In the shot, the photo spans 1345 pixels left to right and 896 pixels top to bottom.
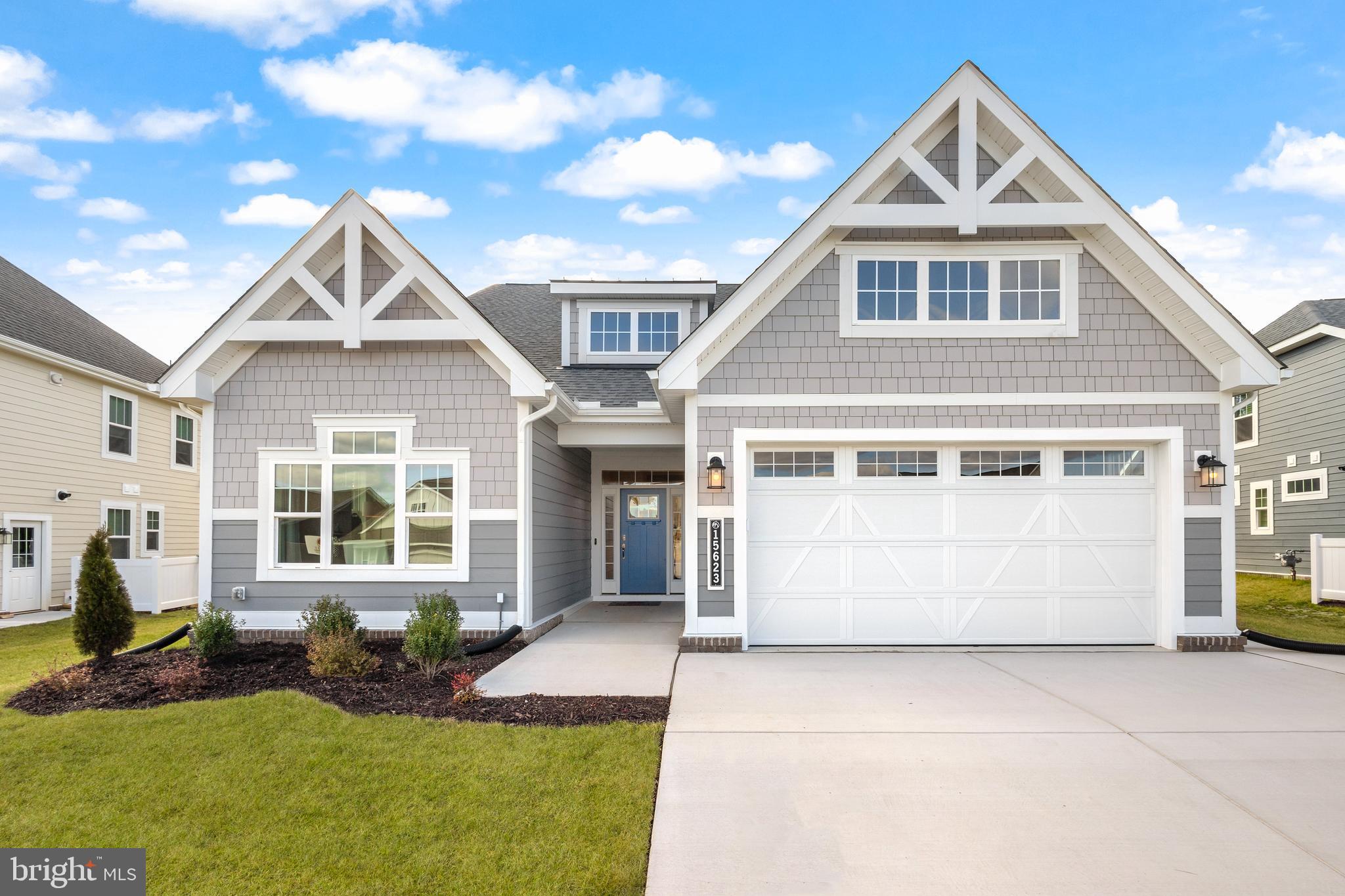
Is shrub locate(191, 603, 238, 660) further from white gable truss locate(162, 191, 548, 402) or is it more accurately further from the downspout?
the downspout

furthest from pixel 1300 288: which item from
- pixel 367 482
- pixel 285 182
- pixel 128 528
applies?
pixel 128 528

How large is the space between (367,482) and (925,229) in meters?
7.40

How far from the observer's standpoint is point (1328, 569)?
13.3m

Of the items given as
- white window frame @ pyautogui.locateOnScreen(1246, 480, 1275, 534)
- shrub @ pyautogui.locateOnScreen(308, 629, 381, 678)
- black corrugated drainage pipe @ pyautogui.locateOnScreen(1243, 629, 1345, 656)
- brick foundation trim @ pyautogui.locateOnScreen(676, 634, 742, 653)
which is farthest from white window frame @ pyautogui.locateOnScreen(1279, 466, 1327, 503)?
shrub @ pyautogui.locateOnScreen(308, 629, 381, 678)

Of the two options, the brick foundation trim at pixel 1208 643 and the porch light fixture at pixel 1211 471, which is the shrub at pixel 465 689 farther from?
the porch light fixture at pixel 1211 471

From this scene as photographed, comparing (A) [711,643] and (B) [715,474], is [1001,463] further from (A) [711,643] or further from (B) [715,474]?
(A) [711,643]

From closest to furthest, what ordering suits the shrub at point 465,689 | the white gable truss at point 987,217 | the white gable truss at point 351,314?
the shrub at point 465,689 → the white gable truss at point 987,217 → the white gable truss at point 351,314

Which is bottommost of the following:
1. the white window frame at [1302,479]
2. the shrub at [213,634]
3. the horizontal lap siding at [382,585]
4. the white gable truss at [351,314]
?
the shrub at [213,634]

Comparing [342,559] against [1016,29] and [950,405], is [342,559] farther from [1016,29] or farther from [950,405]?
[1016,29]

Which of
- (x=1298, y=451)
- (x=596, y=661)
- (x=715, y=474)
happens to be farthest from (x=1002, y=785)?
(x=1298, y=451)

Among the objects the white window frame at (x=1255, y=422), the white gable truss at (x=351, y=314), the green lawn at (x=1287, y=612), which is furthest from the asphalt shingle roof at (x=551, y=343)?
the white window frame at (x=1255, y=422)

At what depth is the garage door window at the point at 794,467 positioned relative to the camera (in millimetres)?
8828

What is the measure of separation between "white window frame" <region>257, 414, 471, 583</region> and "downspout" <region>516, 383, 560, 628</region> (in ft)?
2.12

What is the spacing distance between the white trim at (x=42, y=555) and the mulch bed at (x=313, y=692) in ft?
23.4
